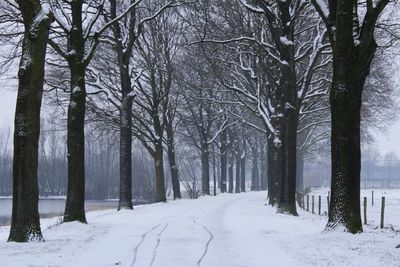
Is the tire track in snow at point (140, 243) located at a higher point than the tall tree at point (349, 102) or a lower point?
lower

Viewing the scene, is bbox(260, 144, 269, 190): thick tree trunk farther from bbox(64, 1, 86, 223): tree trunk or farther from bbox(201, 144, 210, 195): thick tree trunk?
bbox(64, 1, 86, 223): tree trunk

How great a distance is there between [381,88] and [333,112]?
19.0 meters

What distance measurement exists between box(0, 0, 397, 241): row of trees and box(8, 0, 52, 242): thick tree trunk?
2 centimetres

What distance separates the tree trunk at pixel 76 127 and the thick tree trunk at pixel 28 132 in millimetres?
4617

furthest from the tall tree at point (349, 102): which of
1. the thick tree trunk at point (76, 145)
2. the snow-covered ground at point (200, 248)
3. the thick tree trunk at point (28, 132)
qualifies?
the thick tree trunk at point (76, 145)

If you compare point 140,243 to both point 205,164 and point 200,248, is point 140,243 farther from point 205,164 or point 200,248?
point 205,164

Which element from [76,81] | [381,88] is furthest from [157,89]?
[76,81]

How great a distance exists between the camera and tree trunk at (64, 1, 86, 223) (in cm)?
1644

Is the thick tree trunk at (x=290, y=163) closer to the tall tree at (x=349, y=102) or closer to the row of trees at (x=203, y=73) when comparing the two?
the row of trees at (x=203, y=73)

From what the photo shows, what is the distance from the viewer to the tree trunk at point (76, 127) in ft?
53.9

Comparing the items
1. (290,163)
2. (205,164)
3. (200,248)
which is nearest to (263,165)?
(205,164)

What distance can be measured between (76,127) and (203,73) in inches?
623

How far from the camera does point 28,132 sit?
38.0 ft

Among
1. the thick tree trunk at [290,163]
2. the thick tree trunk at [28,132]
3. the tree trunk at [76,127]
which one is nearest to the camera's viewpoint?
the thick tree trunk at [28,132]
